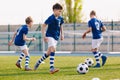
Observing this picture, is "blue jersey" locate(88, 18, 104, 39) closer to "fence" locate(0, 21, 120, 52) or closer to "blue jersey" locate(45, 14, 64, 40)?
"blue jersey" locate(45, 14, 64, 40)

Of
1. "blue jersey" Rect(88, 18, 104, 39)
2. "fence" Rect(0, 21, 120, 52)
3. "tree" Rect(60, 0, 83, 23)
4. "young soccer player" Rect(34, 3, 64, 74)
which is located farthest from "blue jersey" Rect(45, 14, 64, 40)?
"tree" Rect(60, 0, 83, 23)

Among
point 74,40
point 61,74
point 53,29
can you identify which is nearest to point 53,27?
point 53,29

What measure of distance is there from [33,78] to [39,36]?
814 inches

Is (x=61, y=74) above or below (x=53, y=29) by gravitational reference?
below

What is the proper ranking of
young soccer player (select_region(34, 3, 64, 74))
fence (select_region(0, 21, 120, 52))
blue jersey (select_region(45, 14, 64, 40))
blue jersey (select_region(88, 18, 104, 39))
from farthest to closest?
fence (select_region(0, 21, 120, 52)), blue jersey (select_region(88, 18, 104, 39)), blue jersey (select_region(45, 14, 64, 40)), young soccer player (select_region(34, 3, 64, 74))

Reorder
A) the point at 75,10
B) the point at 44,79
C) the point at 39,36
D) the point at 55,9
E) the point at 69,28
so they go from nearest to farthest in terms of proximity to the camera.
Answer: the point at 44,79
the point at 55,9
the point at 39,36
the point at 69,28
the point at 75,10

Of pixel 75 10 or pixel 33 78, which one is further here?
pixel 75 10

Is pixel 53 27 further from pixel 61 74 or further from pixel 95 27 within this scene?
pixel 95 27

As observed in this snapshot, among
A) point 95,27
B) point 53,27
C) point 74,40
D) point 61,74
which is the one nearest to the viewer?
point 61,74

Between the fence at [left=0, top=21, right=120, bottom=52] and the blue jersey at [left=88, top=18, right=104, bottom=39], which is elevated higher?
the blue jersey at [left=88, top=18, right=104, bottom=39]

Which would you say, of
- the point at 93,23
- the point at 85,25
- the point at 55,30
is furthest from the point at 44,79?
the point at 85,25

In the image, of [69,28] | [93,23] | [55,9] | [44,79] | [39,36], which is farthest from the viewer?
[69,28]

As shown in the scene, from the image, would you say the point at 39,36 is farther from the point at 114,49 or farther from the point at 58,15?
the point at 58,15

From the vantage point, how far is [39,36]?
96.7 ft
